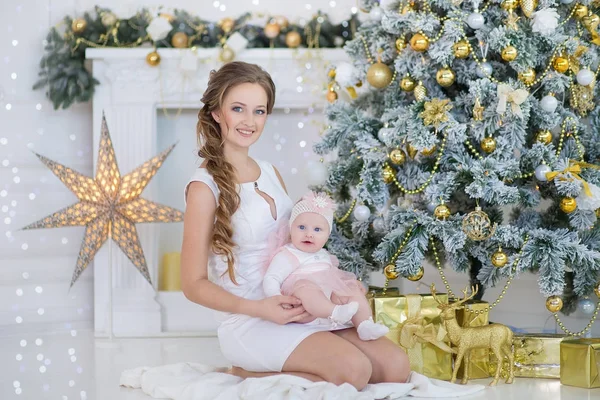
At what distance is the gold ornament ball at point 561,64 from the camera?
296 cm

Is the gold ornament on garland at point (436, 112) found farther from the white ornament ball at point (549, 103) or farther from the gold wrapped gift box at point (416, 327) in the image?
the gold wrapped gift box at point (416, 327)

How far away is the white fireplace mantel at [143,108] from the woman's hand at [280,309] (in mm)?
1656

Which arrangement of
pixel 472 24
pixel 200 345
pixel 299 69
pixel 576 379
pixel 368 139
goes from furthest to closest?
pixel 299 69 < pixel 200 345 < pixel 368 139 < pixel 472 24 < pixel 576 379

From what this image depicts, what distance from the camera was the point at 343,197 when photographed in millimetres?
3379

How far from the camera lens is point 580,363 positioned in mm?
2738

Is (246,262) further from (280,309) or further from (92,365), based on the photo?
(92,365)

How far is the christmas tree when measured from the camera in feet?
9.45

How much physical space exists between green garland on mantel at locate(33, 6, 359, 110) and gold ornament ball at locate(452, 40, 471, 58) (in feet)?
3.65

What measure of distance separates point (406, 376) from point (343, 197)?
999 mm

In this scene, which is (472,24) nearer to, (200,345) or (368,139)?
(368,139)

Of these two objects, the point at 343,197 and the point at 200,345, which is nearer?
the point at 343,197

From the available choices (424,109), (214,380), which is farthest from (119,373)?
(424,109)

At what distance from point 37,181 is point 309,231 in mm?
2045

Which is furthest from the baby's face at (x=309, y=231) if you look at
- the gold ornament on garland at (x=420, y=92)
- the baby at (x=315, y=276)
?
the gold ornament on garland at (x=420, y=92)
